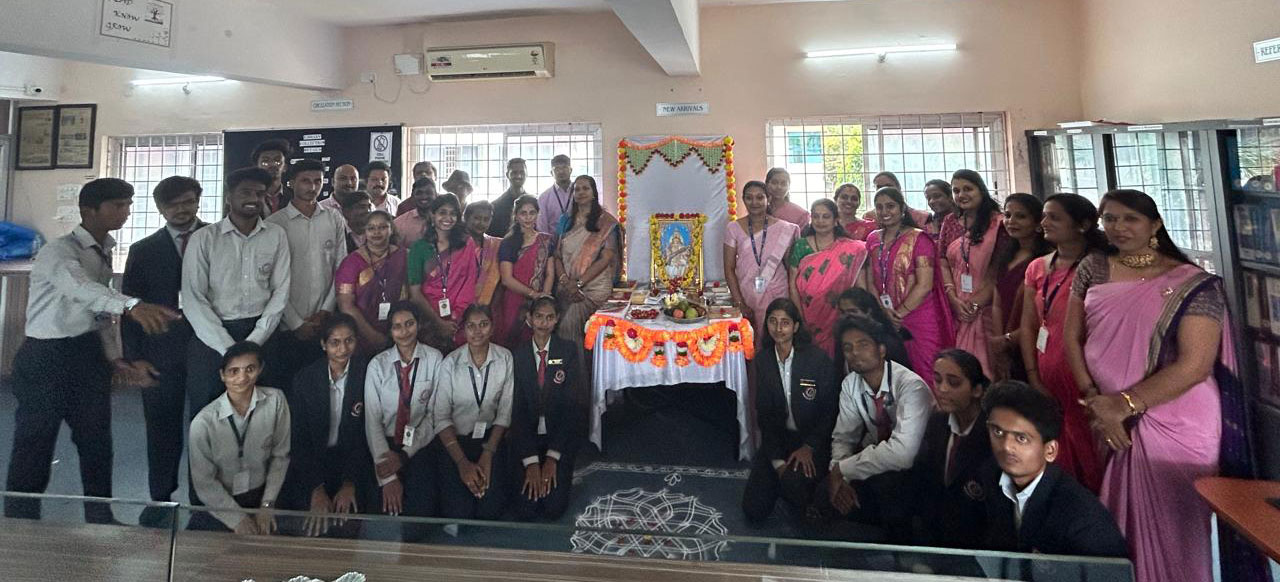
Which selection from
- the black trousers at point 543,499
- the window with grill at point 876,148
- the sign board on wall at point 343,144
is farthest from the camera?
the window with grill at point 876,148

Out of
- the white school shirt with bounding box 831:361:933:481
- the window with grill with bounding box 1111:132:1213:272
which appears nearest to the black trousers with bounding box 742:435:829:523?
the white school shirt with bounding box 831:361:933:481

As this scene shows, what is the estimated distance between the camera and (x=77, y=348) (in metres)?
2.13

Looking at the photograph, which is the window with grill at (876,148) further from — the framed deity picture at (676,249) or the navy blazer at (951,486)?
the navy blazer at (951,486)

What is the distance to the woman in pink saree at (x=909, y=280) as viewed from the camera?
7.64 feet

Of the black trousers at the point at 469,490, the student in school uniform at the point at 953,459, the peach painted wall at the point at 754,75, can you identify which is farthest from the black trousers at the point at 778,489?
the peach painted wall at the point at 754,75

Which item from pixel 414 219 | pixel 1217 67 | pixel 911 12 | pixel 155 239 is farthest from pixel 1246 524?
pixel 155 239

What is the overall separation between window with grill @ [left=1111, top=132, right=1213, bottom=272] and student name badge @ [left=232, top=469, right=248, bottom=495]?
3.88 metres

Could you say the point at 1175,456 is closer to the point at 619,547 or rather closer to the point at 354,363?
the point at 619,547

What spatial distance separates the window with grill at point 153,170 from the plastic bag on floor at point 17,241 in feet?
1.31

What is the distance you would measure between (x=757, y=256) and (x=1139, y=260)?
1.57 meters

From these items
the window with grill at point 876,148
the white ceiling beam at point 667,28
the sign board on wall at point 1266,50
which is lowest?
the sign board on wall at point 1266,50

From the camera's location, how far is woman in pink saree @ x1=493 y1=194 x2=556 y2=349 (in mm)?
2461

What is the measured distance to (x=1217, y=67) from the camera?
2.26 m

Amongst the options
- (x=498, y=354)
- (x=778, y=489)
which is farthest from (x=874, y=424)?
(x=498, y=354)
